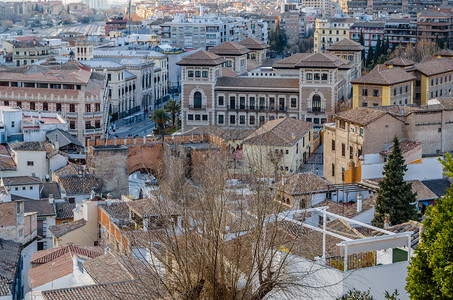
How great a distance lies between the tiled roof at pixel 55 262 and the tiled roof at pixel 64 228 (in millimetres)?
2551

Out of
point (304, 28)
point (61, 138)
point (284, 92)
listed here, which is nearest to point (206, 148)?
point (61, 138)

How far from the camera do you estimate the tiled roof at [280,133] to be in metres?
41.1

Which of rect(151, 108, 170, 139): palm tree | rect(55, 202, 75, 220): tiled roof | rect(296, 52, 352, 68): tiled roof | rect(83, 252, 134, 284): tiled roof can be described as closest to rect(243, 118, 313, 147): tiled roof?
rect(296, 52, 352, 68): tiled roof

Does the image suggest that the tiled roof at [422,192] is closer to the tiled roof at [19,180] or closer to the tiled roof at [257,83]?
the tiled roof at [19,180]

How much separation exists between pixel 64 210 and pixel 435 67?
29868 millimetres

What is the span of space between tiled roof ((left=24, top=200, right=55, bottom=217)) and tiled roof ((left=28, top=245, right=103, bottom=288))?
5.70m

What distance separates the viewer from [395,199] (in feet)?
80.4

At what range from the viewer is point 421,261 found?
36.1 ft

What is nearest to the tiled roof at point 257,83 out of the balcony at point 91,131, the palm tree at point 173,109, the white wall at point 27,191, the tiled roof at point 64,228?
the palm tree at point 173,109

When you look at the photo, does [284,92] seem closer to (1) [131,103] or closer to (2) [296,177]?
(1) [131,103]

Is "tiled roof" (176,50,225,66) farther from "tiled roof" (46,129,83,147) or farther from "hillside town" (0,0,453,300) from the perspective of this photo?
"tiled roof" (46,129,83,147)

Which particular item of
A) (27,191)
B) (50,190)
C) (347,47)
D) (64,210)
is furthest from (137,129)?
(64,210)

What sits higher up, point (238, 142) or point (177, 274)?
point (177, 274)

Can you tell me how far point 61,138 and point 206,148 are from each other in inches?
388
